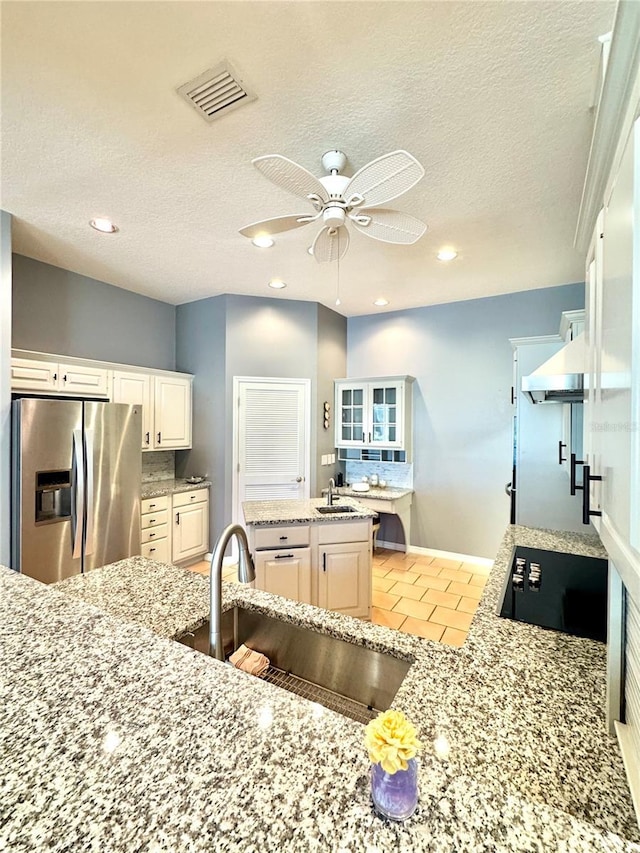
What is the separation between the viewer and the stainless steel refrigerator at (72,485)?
2.51 meters

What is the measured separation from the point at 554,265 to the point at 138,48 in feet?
10.9

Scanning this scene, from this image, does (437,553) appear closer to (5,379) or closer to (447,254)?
(447,254)

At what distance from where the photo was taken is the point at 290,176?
5.20 ft

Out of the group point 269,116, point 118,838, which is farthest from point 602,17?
point 118,838

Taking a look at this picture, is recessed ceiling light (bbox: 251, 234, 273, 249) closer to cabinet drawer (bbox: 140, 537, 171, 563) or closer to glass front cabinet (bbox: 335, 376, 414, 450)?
glass front cabinet (bbox: 335, 376, 414, 450)

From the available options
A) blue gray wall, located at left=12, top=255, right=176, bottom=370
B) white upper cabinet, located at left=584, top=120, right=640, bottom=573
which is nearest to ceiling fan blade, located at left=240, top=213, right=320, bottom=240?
white upper cabinet, located at left=584, top=120, right=640, bottom=573

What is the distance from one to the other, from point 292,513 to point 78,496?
5.34 ft

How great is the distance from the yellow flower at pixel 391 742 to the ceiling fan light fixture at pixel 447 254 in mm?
3176

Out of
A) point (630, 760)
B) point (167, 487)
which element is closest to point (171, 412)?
point (167, 487)

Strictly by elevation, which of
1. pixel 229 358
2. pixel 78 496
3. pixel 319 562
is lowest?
pixel 319 562

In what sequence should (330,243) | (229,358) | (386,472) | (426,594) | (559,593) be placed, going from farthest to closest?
1. (386,472)
2. (229,358)
3. (426,594)
4. (330,243)
5. (559,593)

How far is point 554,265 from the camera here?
3252 mm

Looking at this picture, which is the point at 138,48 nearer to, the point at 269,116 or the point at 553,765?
the point at 269,116

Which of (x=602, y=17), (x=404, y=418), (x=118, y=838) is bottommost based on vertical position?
(x=118, y=838)
